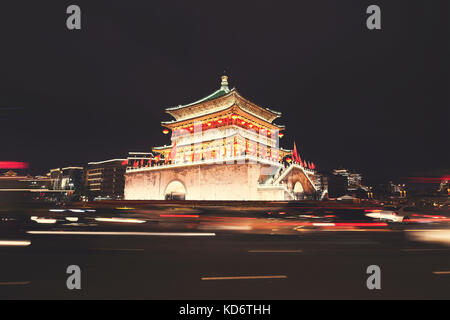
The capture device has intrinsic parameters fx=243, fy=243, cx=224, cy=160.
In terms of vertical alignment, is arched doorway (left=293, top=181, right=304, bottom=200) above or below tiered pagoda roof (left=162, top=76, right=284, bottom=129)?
below

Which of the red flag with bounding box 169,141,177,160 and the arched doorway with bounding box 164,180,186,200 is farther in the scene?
the red flag with bounding box 169,141,177,160

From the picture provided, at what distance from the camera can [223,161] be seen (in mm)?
29594

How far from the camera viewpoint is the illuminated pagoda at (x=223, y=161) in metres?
28.3

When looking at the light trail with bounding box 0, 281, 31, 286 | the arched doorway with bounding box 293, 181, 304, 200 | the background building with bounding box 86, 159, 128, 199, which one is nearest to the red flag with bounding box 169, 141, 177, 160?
the arched doorway with bounding box 293, 181, 304, 200

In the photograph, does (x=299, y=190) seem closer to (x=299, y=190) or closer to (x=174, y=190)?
(x=299, y=190)

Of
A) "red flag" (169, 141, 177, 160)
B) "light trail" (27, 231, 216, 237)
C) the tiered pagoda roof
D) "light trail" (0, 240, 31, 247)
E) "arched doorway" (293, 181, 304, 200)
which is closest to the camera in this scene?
"light trail" (0, 240, 31, 247)

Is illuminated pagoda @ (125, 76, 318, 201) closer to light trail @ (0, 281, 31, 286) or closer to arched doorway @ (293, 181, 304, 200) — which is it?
arched doorway @ (293, 181, 304, 200)

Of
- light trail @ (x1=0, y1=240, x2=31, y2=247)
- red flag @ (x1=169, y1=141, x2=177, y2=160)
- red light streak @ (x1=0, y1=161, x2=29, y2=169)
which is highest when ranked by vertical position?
red flag @ (x1=169, y1=141, x2=177, y2=160)

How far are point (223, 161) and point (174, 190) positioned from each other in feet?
39.7

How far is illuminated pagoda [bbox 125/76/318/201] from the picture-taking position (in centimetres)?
2833

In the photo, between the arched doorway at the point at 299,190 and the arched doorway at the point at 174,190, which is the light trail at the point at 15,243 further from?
the arched doorway at the point at 299,190

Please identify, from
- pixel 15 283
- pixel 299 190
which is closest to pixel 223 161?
pixel 299 190
